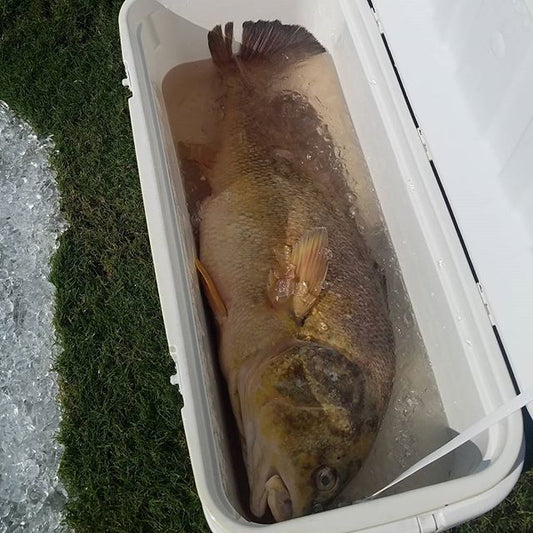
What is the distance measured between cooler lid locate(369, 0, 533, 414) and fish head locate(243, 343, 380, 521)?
1.35ft

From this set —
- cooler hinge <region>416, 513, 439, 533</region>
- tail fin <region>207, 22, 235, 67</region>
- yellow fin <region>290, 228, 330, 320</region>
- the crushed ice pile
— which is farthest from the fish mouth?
tail fin <region>207, 22, 235, 67</region>

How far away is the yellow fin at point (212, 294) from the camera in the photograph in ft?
6.05

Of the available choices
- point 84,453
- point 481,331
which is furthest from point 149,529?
point 481,331

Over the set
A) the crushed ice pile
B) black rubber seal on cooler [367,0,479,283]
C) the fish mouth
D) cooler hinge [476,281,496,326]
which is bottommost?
the crushed ice pile

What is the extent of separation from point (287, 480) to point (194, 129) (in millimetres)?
1317

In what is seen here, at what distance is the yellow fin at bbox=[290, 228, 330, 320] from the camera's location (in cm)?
175

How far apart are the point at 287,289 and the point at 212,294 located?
0.23 metres

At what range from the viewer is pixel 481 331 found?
161cm

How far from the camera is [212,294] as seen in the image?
1844 millimetres

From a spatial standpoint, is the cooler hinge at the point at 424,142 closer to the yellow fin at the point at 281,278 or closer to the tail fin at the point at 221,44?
the yellow fin at the point at 281,278

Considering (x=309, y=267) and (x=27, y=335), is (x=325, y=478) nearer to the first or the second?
(x=309, y=267)

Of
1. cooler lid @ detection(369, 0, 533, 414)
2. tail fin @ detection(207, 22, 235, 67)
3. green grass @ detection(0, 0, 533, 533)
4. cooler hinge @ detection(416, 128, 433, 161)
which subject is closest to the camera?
cooler lid @ detection(369, 0, 533, 414)

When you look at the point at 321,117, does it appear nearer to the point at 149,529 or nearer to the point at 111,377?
the point at 111,377

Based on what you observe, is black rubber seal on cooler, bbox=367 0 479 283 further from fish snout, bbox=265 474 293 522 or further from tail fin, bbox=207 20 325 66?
fish snout, bbox=265 474 293 522
